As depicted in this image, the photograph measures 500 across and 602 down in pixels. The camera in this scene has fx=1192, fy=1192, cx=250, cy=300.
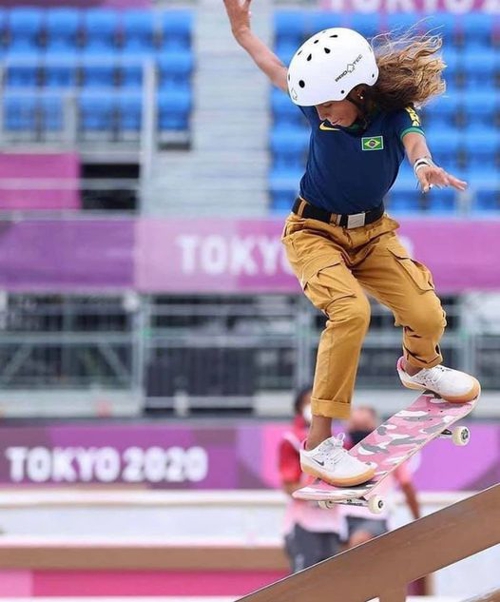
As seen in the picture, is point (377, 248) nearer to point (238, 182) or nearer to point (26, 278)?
point (26, 278)

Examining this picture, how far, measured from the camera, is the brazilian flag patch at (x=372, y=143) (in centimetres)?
405

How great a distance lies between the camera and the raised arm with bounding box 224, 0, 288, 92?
171 inches

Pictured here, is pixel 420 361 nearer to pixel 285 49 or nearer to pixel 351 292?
Result: pixel 351 292

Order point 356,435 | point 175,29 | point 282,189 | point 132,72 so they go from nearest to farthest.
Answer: point 356,435
point 282,189
point 132,72
point 175,29

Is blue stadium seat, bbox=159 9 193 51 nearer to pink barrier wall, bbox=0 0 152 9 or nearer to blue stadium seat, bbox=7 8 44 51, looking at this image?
pink barrier wall, bbox=0 0 152 9

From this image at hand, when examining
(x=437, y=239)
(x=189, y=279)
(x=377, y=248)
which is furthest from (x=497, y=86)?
(x=377, y=248)

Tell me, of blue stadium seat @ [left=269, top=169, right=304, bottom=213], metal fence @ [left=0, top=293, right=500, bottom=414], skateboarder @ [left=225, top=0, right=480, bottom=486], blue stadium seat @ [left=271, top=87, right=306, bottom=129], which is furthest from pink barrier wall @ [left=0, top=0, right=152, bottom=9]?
skateboarder @ [left=225, top=0, right=480, bottom=486]

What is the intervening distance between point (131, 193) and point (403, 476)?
7856 millimetres

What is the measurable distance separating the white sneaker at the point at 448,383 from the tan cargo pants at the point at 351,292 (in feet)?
0.14

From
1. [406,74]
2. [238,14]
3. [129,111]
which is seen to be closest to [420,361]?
[406,74]

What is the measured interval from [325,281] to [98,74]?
11380 millimetres

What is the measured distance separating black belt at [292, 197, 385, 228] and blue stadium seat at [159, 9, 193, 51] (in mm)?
11455

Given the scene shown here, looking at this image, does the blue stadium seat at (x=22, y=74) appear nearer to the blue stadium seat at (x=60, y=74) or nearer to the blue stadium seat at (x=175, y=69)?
the blue stadium seat at (x=60, y=74)

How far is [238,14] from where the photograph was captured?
4410 millimetres
